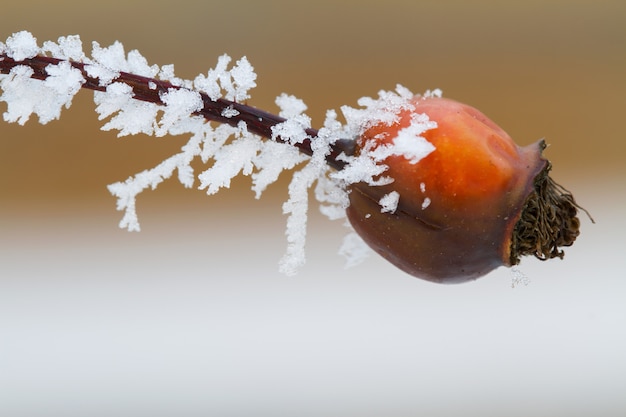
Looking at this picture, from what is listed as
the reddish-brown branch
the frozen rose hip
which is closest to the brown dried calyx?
the frozen rose hip

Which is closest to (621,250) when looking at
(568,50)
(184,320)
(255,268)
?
(568,50)

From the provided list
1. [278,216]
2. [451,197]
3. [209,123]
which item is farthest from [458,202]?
[278,216]

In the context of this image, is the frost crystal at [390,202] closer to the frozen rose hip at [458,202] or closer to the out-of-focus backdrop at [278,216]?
the frozen rose hip at [458,202]

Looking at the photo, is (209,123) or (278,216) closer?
(209,123)

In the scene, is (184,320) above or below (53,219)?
below

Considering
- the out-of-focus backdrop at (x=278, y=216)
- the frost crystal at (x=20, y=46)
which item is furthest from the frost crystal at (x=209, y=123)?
the out-of-focus backdrop at (x=278, y=216)

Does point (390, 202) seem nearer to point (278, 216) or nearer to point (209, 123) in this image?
point (209, 123)

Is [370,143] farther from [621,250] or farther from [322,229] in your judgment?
[621,250]
